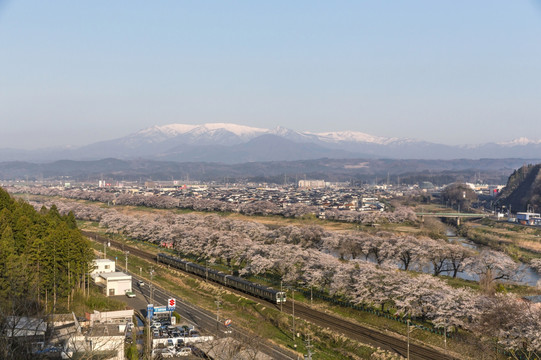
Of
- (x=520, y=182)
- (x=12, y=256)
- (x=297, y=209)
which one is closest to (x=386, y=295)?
(x=12, y=256)

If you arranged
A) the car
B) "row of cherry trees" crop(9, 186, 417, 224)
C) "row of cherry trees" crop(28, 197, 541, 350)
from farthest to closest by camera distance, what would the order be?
"row of cherry trees" crop(9, 186, 417, 224) < "row of cherry trees" crop(28, 197, 541, 350) < the car

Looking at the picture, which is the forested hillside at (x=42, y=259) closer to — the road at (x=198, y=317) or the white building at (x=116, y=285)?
the white building at (x=116, y=285)

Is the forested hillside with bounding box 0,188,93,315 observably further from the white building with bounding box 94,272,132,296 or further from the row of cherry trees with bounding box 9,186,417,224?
the row of cherry trees with bounding box 9,186,417,224

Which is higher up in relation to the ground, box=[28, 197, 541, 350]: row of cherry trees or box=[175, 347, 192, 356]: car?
box=[28, 197, 541, 350]: row of cherry trees

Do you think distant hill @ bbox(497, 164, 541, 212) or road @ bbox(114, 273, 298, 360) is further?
distant hill @ bbox(497, 164, 541, 212)

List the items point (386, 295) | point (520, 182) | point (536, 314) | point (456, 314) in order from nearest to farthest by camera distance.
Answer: point (536, 314) → point (456, 314) → point (386, 295) → point (520, 182)

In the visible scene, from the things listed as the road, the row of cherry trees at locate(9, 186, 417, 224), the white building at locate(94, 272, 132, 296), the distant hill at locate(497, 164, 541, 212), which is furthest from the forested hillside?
the distant hill at locate(497, 164, 541, 212)

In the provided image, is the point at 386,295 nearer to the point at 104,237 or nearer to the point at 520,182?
the point at 104,237
